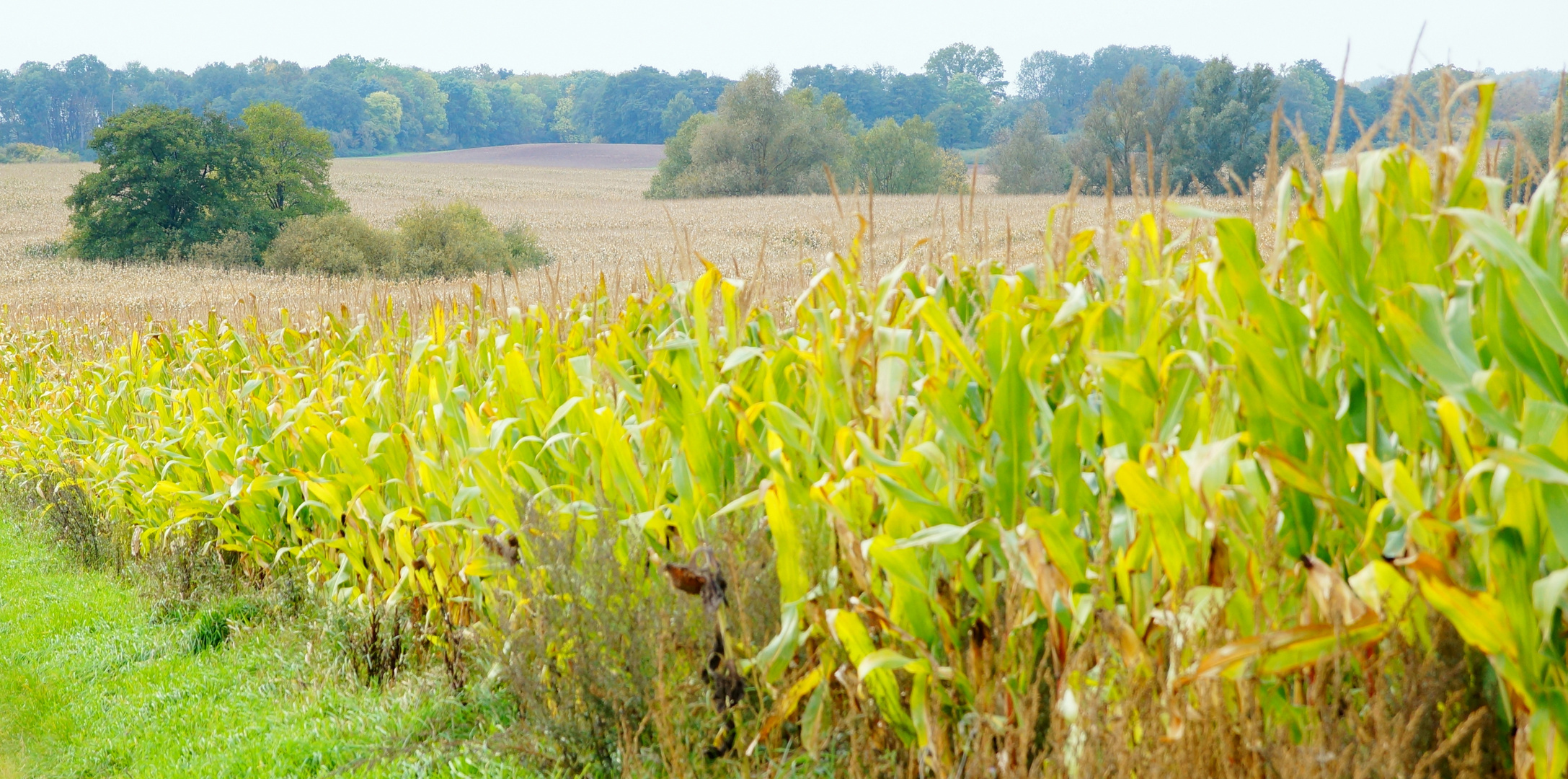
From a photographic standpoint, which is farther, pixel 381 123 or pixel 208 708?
pixel 381 123

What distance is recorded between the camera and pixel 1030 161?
2159 inches

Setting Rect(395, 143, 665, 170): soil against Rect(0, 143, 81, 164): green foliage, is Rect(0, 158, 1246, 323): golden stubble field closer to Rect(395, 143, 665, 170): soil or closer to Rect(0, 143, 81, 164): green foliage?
Rect(395, 143, 665, 170): soil

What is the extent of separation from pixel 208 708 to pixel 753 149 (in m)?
52.6

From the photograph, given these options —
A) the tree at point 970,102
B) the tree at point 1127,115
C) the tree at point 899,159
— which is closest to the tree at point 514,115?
the tree at point 970,102

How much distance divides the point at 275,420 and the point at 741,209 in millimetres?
36454

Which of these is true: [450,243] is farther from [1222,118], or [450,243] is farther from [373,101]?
[373,101]

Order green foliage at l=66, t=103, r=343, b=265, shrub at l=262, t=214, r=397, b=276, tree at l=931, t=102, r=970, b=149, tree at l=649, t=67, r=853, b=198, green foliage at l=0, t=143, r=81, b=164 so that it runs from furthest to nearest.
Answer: tree at l=931, t=102, r=970, b=149 < green foliage at l=0, t=143, r=81, b=164 < tree at l=649, t=67, r=853, b=198 < green foliage at l=66, t=103, r=343, b=265 < shrub at l=262, t=214, r=397, b=276

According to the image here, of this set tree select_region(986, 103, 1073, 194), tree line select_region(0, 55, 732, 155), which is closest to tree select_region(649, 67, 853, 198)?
tree select_region(986, 103, 1073, 194)

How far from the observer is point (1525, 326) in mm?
1718

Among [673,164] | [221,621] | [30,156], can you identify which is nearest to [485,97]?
[30,156]

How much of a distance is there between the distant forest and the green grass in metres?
88.4

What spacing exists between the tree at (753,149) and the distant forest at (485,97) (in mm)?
37932

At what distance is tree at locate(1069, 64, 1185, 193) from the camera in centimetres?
4681

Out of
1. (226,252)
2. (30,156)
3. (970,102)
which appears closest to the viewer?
(226,252)
